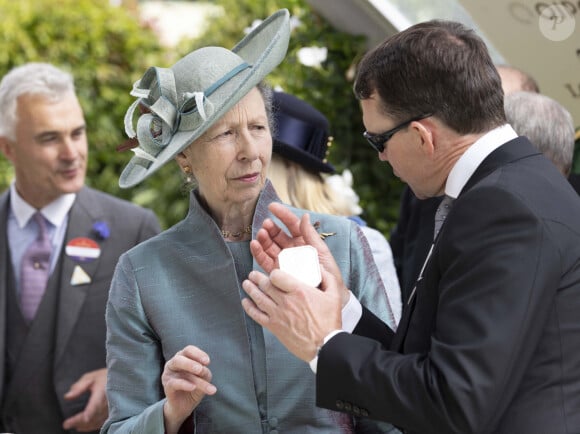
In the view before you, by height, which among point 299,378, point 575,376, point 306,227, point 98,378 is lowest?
point 98,378

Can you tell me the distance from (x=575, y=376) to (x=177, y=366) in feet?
2.98

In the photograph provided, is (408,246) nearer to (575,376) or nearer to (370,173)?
(370,173)

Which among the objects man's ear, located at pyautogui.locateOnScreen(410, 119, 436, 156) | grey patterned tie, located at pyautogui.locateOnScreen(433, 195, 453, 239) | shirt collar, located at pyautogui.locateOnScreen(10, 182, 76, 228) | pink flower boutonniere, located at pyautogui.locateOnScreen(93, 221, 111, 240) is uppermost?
man's ear, located at pyautogui.locateOnScreen(410, 119, 436, 156)

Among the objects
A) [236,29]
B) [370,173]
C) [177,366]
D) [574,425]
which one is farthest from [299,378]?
[236,29]

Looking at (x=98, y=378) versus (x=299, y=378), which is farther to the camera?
(x=98, y=378)

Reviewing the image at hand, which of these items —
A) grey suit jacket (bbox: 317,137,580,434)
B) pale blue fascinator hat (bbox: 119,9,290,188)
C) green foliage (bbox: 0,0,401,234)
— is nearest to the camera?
grey suit jacket (bbox: 317,137,580,434)

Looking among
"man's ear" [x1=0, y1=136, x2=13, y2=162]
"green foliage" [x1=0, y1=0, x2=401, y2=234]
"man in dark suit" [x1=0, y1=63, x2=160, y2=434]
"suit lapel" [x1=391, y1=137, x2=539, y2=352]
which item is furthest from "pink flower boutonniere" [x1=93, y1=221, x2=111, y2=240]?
"suit lapel" [x1=391, y1=137, x2=539, y2=352]

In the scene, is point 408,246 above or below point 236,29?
below

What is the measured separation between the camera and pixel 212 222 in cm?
260

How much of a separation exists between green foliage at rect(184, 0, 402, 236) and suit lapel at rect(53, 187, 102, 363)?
1.50 metres

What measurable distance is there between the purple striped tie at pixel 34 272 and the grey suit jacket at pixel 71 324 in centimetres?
5

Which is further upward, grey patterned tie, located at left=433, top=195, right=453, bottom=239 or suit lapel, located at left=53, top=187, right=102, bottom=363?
grey patterned tie, located at left=433, top=195, right=453, bottom=239

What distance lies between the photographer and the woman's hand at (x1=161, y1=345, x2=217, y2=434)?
2.26 m

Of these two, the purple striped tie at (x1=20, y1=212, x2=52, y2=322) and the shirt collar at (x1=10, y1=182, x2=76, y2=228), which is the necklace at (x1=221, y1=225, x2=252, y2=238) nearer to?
the purple striped tie at (x1=20, y1=212, x2=52, y2=322)
